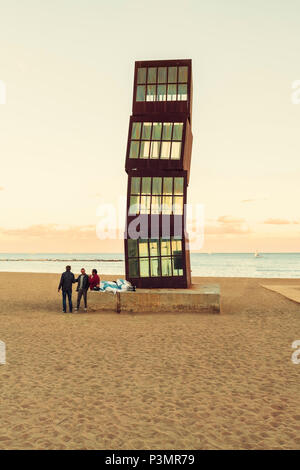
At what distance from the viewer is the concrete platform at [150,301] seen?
21.8 m

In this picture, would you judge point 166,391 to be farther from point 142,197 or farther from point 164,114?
point 164,114

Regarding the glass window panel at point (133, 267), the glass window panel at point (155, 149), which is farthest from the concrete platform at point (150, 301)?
the glass window panel at point (155, 149)

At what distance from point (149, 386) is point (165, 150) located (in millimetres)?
17375

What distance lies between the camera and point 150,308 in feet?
71.9

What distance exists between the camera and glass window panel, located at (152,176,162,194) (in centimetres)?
2506

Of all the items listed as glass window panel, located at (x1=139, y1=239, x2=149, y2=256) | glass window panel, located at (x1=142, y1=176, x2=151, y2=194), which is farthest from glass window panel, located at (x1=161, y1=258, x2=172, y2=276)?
glass window panel, located at (x1=142, y1=176, x2=151, y2=194)

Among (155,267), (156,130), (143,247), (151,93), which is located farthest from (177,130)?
(155,267)

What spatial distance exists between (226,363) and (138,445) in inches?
223

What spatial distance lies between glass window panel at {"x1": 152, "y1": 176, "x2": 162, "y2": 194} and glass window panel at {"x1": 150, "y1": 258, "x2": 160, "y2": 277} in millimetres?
3754

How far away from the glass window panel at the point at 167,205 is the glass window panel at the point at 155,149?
239 cm

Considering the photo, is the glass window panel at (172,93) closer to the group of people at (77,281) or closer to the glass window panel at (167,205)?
the glass window panel at (167,205)

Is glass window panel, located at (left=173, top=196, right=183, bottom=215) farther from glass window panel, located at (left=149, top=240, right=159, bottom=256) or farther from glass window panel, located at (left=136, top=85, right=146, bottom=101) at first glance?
glass window panel, located at (left=136, top=85, right=146, bottom=101)

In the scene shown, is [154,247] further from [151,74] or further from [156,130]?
[151,74]
